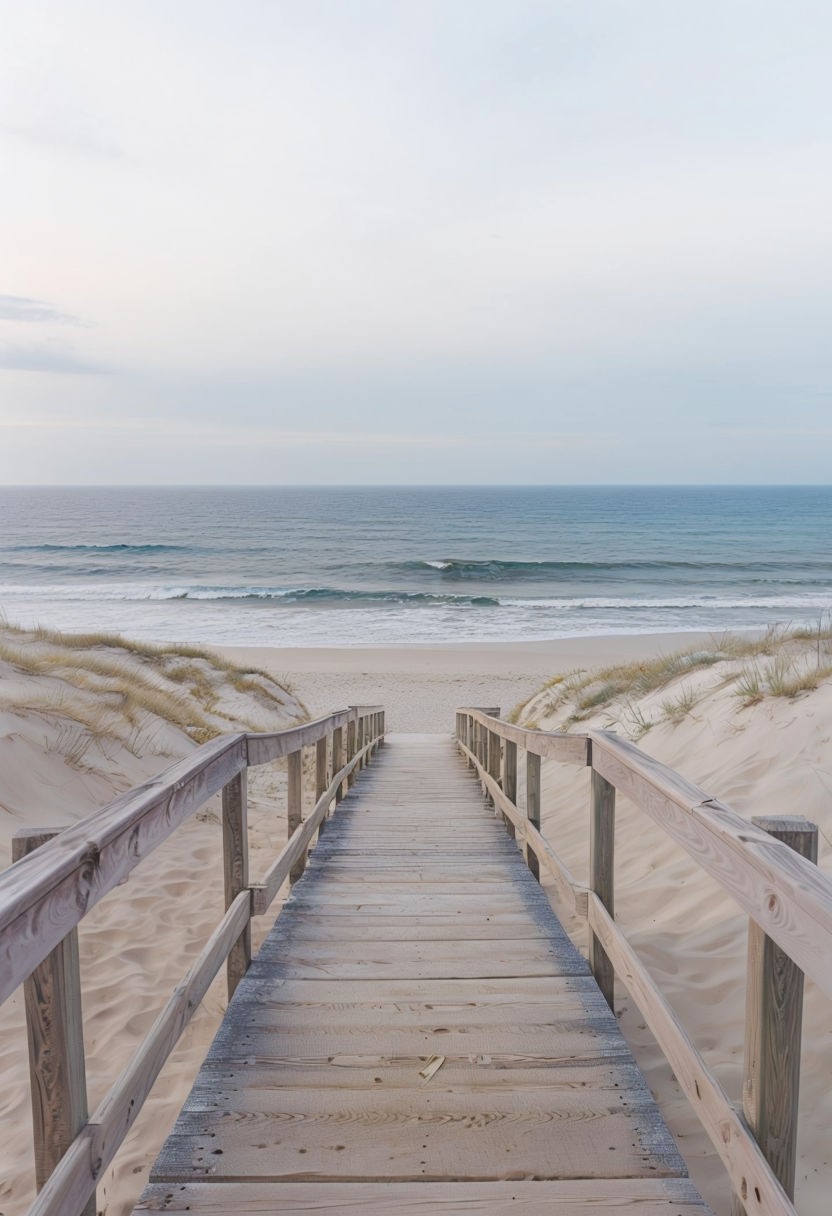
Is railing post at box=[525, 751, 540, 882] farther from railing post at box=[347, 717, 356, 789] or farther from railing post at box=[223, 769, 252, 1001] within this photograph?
railing post at box=[347, 717, 356, 789]

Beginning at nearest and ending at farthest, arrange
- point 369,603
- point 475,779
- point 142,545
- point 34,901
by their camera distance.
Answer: point 34,901, point 475,779, point 369,603, point 142,545

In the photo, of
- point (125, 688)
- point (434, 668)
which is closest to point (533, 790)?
point (125, 688)

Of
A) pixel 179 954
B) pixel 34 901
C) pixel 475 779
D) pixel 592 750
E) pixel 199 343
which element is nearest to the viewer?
pixel 34 901

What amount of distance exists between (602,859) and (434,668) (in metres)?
19.0

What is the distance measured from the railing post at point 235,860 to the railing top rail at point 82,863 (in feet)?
1.39

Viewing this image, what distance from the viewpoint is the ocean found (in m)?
29.3

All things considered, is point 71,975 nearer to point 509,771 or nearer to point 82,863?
point 82,863

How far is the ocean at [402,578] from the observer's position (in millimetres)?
29281

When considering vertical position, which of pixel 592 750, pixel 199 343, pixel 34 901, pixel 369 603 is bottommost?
pixel 369 603

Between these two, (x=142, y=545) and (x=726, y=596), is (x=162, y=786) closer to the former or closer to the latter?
(x=726, y=596)

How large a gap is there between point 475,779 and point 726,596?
3049 centimetres

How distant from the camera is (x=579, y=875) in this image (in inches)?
213

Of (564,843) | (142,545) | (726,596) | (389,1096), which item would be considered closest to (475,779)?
(564,843)

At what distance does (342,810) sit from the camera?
6512 mm
